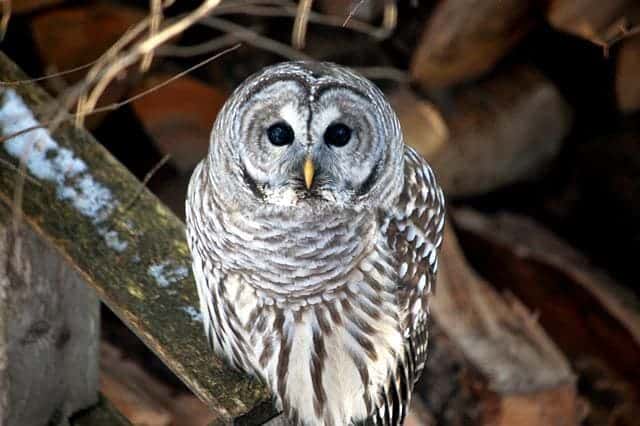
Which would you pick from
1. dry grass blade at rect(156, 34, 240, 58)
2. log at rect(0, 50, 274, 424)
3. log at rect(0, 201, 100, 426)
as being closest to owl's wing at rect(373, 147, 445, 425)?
log at rect(0, 50, 274, 424)

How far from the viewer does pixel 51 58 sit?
9.41 ft

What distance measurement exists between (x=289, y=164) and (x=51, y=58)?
125 centimetres

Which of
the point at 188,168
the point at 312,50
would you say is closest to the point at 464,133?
the point at 312,50

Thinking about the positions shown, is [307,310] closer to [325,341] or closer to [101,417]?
[325,341]

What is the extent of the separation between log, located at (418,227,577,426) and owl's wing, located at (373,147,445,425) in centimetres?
69

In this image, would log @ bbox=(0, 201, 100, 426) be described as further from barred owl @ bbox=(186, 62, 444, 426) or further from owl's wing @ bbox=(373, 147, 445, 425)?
owl's wing @ bbox=(373, 147, 445, 425)

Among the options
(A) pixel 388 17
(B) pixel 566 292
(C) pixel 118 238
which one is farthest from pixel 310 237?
(B) pixel 566 292

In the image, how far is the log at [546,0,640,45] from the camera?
2.83 metres

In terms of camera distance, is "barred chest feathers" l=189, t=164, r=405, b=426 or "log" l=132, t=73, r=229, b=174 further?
"log" l=132, t=73, r=229, b=174

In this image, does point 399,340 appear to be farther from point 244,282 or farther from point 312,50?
point 312,50

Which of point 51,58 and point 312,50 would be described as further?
point 312,50

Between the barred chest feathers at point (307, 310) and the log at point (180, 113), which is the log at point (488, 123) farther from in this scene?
the barred chest feathers at point (307, 310)

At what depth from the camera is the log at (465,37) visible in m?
2.95

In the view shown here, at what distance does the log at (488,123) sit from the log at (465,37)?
91 mm
